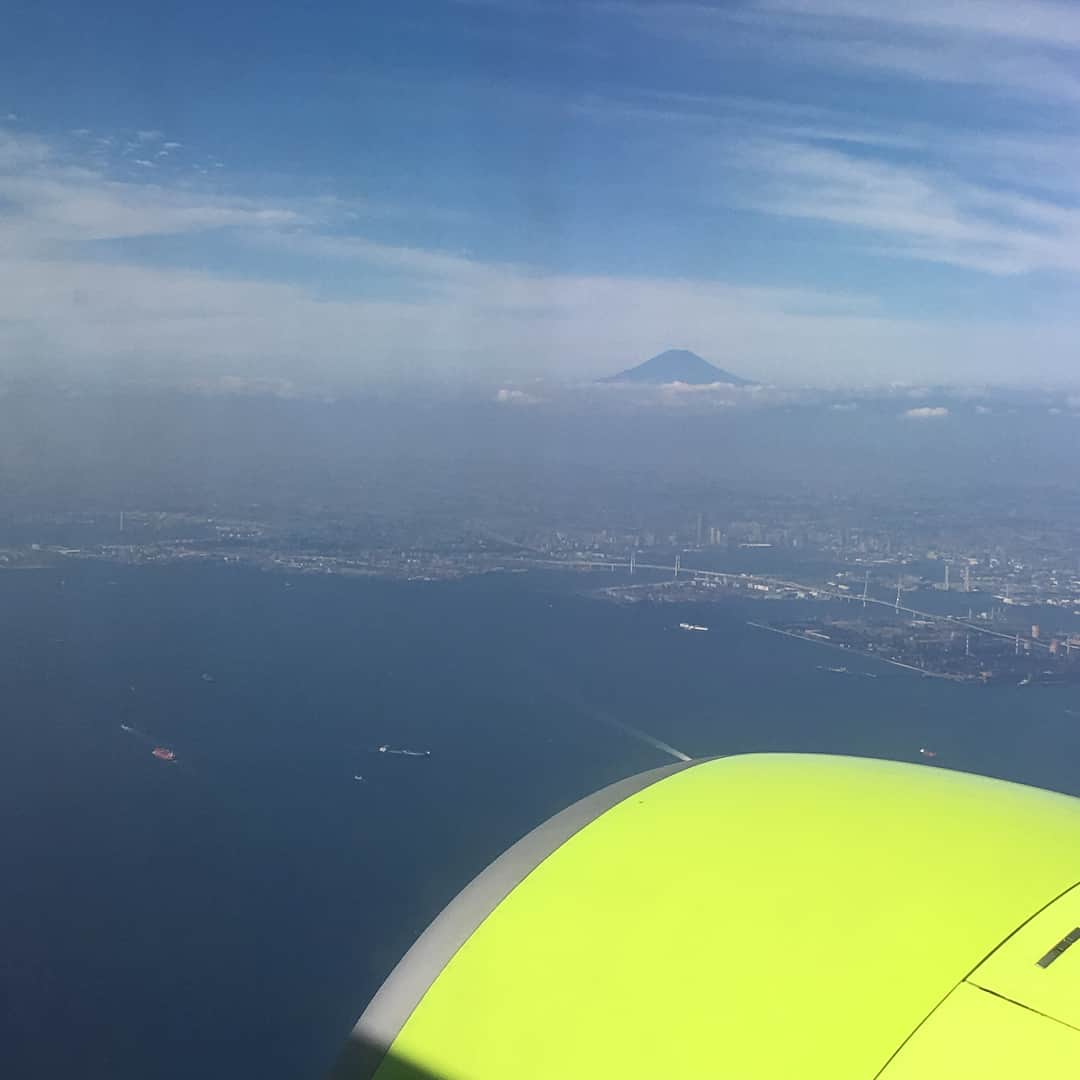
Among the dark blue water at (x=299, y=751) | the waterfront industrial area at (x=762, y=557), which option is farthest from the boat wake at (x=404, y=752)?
the waterfront industrial area at (x=762, y=557)

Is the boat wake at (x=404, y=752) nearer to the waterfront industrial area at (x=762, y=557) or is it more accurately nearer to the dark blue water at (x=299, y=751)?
the dark blue water at (x=299, y=751)

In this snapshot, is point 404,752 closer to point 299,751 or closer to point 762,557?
point 299,751

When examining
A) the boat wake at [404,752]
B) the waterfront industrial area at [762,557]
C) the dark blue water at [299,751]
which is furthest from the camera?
the waterfront industrial area at [762,557]

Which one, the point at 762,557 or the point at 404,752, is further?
the point at 762,557

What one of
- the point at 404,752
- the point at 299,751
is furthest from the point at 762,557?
the point at 299,751

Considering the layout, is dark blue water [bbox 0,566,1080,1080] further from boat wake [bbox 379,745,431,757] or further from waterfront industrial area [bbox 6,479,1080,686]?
waterfront industrial area [bbox 6,479,1080,686]

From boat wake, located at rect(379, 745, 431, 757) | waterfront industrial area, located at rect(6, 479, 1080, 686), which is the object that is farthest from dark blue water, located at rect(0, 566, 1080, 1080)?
waterfront industrial area, located at rect(6, 479, 1080, 686)

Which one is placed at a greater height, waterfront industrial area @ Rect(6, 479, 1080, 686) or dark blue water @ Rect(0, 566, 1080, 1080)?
waterfront industrial area @ Rect(6, 479, 1080, 686)

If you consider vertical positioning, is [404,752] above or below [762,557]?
below
